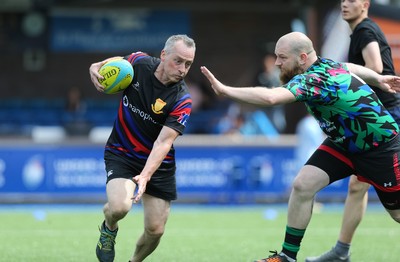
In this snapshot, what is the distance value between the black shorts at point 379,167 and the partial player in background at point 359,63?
0.74m

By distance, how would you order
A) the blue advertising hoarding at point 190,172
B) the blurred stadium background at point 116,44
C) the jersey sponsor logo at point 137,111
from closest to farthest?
the jersey sponsor logo at point 137,111 < the blue advertising hoarding at point 190,172 < the blurred stadium background at point 116,44

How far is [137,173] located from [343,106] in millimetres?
1915

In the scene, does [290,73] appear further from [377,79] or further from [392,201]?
[392,201]

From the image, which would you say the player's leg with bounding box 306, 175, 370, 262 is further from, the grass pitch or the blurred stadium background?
the blurred stadium background

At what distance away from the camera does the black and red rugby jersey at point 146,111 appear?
7844 mm

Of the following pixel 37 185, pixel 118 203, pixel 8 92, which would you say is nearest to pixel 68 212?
pixel 37 185

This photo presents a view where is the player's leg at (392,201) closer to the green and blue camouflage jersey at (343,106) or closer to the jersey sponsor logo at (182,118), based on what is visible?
the green and blue camouflage jersey at (343,106)

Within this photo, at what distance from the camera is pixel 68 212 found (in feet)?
49.2

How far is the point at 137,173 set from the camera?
8.09 meters

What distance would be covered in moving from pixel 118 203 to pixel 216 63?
54.9 feet

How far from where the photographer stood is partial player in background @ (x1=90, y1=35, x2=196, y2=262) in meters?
7.70

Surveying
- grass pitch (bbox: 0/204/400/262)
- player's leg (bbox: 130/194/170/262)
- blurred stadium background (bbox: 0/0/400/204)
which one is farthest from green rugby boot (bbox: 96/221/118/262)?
blurred stadium background (bbox: 0/0/400/204)

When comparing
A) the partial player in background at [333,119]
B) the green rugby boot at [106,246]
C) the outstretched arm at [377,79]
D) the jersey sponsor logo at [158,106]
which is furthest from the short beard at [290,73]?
the green rugby boot at [106,246]

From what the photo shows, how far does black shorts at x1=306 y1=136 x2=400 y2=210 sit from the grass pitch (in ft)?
5.04
